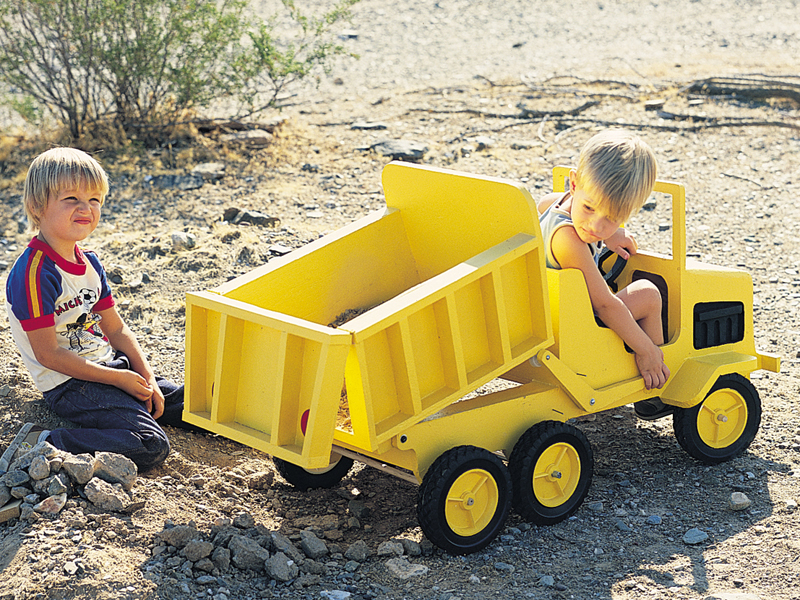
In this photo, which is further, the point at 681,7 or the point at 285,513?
the point at 681,7

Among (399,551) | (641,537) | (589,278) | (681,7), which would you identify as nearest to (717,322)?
(589,278)

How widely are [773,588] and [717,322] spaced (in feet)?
4.33

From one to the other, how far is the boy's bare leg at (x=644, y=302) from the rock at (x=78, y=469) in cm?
228

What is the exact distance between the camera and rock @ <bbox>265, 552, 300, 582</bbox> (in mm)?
3184

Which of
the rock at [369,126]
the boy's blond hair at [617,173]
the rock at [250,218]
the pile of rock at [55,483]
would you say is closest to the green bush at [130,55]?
the rock at [369,126]

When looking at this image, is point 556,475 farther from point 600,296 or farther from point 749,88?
point 749,88

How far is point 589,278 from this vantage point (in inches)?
143

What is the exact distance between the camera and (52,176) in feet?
11.7

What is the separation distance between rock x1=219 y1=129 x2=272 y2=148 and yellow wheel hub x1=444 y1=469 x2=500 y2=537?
6.14 m

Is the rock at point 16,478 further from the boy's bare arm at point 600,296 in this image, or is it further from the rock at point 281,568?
the boy's bare arm at point 600,296

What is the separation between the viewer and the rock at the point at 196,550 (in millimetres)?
3186

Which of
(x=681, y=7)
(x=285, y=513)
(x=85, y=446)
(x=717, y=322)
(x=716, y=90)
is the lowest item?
(x=285, y=513)

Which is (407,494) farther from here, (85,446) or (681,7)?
(681,7)

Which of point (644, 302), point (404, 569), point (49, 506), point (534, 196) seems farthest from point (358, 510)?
point (534, 196)
